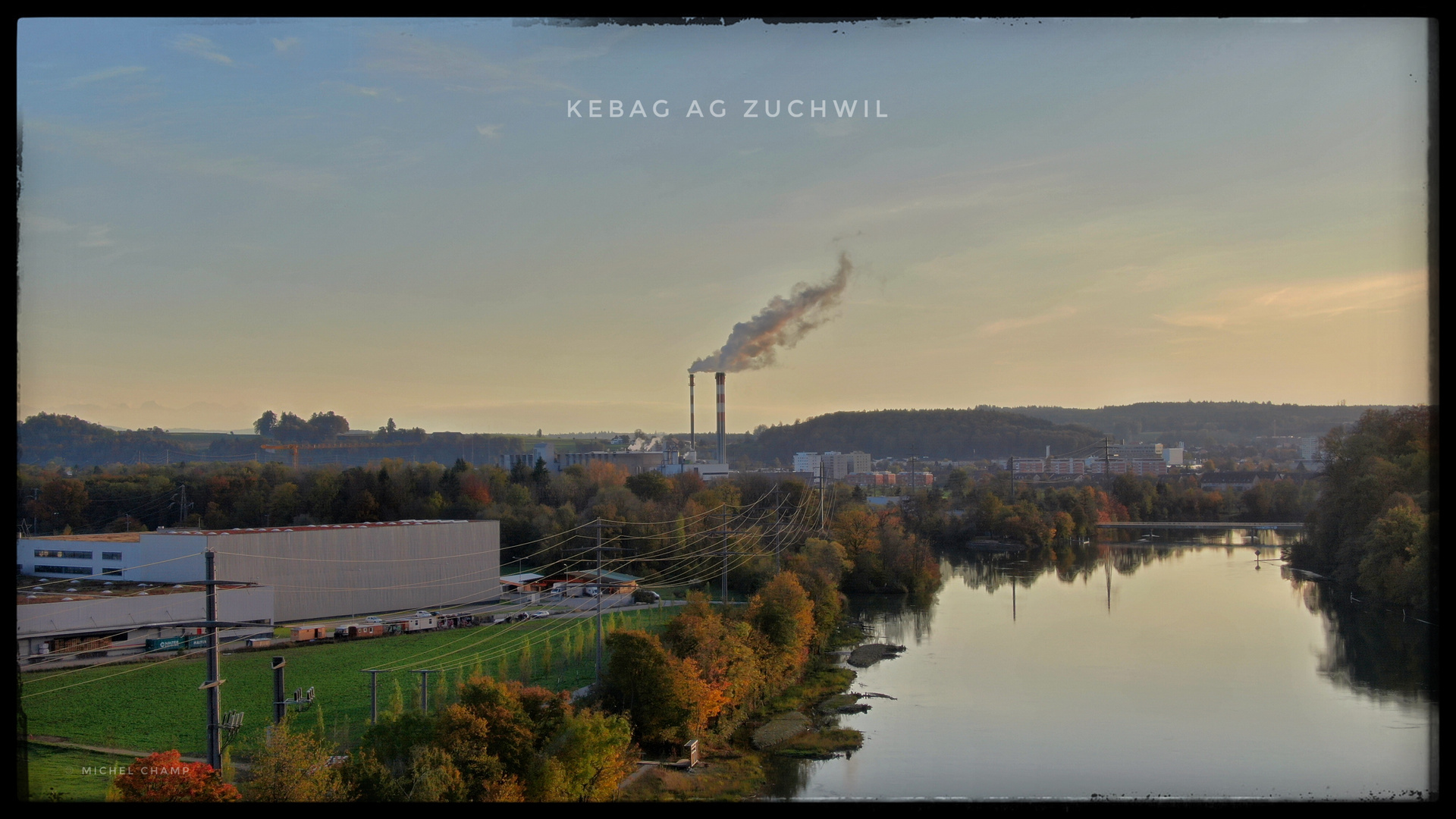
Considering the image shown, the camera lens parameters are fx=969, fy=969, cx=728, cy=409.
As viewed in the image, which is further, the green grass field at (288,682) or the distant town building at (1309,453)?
the distant town building at (1309,453)

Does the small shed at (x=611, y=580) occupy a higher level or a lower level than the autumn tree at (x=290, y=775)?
lower

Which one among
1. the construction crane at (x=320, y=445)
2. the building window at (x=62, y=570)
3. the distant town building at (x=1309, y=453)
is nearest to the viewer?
the building window at (x=62, y=570)

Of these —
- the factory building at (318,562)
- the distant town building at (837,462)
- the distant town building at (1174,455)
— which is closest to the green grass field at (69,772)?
the factory building at (318,562)

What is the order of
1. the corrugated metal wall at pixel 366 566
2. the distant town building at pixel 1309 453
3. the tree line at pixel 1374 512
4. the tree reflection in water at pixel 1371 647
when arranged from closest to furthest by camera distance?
1. the tree reflection in water at pixel 1371 647
2. the corrugated metal wall at pixel 366 566
3. the tree line at pixel 1374 512
4. the distant town building at pixel 1309 453

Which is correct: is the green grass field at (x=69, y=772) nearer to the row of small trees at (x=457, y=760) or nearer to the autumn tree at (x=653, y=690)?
the row of small trees at (x=457, y=760)

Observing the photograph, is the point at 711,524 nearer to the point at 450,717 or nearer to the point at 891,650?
the point at 891,650

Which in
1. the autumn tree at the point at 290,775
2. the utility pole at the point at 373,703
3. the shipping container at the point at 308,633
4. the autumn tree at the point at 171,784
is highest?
the autumn tree at the point at 171,784

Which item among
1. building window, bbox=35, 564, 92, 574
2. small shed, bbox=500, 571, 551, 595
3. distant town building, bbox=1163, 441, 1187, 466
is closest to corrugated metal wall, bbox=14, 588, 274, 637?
building window, bbox=35, 564, 92, 574
